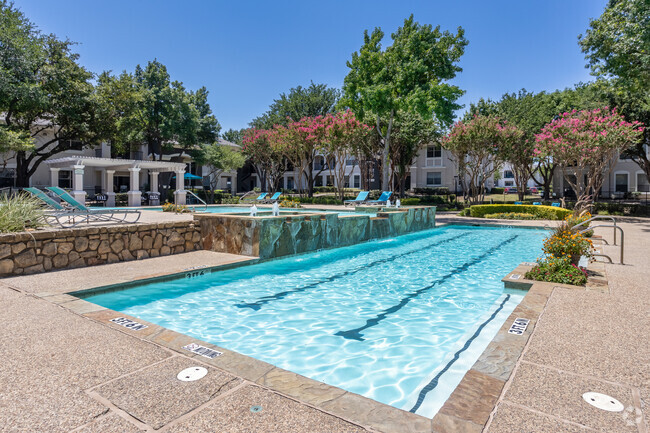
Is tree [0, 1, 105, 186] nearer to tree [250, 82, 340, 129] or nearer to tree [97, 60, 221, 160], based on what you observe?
tree [97, 60, 221, 160]

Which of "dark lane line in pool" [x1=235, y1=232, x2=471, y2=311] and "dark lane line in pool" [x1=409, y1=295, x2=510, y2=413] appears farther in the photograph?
"dark lane line in pool" [x1=235, y1=232, x2=471, y2=311]

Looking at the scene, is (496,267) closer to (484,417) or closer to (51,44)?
(484,417)

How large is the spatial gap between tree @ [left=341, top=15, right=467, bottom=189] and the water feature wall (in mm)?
9897

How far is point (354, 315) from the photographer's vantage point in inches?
234

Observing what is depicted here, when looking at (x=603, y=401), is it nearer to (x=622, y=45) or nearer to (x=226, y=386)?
(x=226, y=386)

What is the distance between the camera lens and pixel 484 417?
2484mm

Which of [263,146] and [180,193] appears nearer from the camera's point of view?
[180,193]

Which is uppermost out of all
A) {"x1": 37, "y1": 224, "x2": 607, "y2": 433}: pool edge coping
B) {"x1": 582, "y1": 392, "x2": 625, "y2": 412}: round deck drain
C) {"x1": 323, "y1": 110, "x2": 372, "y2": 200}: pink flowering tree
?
{"x1": 323, "y1": 110, "x2": 372, "y2": 200}: pink flowering tree

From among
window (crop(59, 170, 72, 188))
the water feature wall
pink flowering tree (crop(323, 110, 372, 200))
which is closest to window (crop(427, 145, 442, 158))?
pink flowering tree (crop(323, 110, 372, 200))

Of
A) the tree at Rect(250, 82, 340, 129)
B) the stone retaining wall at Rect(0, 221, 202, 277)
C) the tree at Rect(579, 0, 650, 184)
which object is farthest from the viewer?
the tree at Rect(250, 82, 340, 129)

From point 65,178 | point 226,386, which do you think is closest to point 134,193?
point 65,178

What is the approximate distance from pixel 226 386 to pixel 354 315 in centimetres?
328

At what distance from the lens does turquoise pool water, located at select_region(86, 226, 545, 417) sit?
4105 millimetres

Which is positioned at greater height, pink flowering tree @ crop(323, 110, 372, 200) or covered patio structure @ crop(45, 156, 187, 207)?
pink flowering tree @ crop(323, 110, 372, 200)
